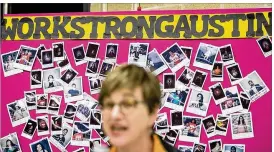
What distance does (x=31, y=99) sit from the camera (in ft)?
6.54

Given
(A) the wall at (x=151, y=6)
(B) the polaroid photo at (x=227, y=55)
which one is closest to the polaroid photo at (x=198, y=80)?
(B) the polaroid photo at (x=227, y=55)

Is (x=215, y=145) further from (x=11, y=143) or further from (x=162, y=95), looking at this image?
(x=11, y=143)

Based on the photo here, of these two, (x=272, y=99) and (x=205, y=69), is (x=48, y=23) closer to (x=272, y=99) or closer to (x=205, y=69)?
(x=205, y=69)

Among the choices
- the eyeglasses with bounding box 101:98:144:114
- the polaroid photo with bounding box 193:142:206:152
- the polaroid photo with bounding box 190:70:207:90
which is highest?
the polaroid photo with bounding box 190:70:207:90

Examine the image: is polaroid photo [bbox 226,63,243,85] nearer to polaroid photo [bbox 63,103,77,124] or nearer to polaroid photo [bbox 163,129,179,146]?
polaroid photo [bbox 163,129,179,146]

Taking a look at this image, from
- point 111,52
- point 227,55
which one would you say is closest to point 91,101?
point 111,52

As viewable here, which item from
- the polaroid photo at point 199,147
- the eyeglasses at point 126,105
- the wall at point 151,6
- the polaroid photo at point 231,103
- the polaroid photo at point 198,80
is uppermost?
the wall at point 151,6

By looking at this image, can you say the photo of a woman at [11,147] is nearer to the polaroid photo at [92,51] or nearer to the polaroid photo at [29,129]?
the polaroid photo at [29,129]

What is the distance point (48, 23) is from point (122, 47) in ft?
1.35

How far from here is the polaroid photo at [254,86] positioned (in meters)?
1.78

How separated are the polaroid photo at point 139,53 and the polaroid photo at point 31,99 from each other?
551 millimetres

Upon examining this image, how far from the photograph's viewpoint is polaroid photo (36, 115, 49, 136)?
1977 mm

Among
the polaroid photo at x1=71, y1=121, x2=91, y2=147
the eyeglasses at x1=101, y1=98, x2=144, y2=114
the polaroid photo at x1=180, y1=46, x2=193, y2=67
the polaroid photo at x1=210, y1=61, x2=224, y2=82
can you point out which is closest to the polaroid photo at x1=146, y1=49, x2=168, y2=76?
the polaroid photo at x1=180, y1=46, x2=193, y2=67

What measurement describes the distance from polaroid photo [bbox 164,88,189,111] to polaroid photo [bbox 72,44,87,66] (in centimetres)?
47
